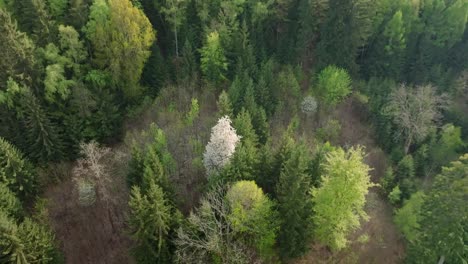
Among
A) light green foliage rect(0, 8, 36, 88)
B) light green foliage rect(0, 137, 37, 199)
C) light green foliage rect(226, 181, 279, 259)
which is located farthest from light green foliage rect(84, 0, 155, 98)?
light green foliage rect(226, 181, 279, 259)

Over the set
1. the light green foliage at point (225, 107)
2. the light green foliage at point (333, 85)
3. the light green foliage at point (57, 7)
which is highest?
the light green foliage at point (57, 7)

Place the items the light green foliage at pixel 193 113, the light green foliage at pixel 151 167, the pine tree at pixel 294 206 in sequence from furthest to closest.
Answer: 1. the light green foliage at pixel 193 113
2. the light green foliage at pixel 151 167
3. the pine tree at pixel 294 206

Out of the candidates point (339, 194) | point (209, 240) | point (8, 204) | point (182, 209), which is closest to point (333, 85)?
point (339, 194)

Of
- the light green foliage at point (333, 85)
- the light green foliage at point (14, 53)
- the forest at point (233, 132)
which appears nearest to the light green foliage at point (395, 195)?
the forest at point (233, 132)

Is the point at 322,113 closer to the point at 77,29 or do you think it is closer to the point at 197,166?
the point at 197,166

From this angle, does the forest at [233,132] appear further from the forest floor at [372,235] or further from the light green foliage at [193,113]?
the light green foliage at [193,113]

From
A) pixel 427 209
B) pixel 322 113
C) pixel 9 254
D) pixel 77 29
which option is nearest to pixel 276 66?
pixel 322 113

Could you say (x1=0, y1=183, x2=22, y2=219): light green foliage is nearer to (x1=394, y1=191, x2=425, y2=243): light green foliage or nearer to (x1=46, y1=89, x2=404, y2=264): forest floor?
(x1=46, y1=89, x2=404, y2=264): forest floor
